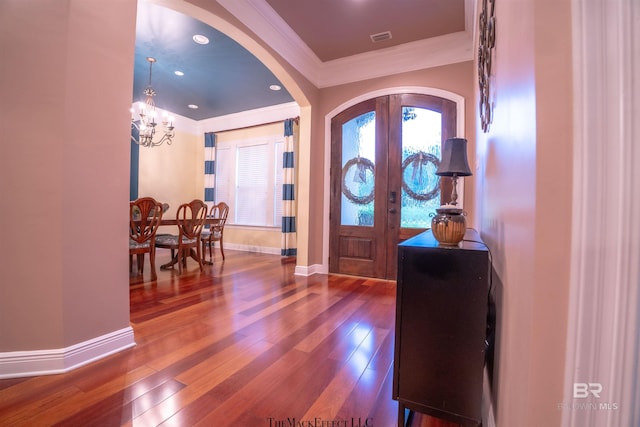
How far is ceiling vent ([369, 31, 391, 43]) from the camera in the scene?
2.98 m

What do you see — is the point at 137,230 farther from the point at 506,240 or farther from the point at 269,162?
the point at 506,240

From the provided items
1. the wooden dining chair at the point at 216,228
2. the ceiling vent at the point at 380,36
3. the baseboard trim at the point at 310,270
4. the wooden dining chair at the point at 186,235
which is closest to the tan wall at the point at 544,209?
the ceiling vent at the point at 380,36

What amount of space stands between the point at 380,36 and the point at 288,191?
286 cm

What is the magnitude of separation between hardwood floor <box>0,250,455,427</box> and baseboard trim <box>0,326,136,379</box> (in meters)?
0.04

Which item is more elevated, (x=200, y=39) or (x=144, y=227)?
(x=200, y=39)

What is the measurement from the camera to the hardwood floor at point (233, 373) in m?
1.13

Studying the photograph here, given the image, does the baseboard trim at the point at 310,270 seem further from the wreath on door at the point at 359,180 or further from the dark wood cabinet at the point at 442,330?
the dark wood cabinet at the point at 442,330

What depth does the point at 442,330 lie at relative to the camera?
1.07 metres

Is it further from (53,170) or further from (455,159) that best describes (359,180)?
(53,170)

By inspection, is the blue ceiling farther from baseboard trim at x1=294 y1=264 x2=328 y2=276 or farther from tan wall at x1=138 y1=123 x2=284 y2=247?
baseboard trim at x1=294 y1=264 x2=328 y2=276

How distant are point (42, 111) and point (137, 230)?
203 centimetres

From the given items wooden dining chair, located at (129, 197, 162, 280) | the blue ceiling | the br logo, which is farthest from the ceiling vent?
the br logo

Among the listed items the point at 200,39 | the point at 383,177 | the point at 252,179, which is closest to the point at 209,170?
the point at 252,179

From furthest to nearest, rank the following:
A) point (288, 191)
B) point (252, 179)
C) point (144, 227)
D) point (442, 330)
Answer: point (252, 179) < point (288, 191) < point (144, 227) < point (442, 330)
